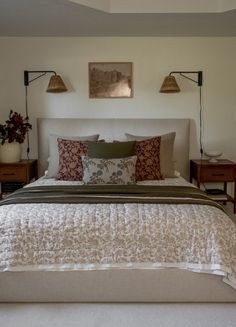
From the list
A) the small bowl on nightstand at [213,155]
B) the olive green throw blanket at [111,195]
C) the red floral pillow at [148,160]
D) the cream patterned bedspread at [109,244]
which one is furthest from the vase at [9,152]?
the small bowl on nightstand at [213,155]

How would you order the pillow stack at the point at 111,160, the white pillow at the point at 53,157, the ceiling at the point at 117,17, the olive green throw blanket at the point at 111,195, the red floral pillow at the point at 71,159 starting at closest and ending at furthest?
the olive green throw blanket at the point at 111,195
the ceiling at the point at 117,17
the pillow stack at the point at 111,160
the red floral pillow at the point at 71,159
the white pillow at the point at 53,157

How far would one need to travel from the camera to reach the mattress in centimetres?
224

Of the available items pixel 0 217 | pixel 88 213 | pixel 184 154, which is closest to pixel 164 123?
pixel 184 154

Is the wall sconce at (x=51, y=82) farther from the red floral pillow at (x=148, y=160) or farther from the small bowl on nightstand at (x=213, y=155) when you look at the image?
the small bowl on nightstand at (x=213, y=155)

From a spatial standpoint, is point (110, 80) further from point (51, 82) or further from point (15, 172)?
point (15, 172)

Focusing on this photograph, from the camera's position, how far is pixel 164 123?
14.1ft

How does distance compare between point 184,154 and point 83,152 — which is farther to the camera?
point 184,154

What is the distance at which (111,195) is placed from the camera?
8.77 feet

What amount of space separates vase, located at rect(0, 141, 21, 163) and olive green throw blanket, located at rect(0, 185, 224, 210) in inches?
48.6

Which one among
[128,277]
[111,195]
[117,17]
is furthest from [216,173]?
[128,277]

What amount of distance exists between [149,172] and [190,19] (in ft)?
5.05

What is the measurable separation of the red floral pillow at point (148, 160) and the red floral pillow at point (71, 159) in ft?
1.76

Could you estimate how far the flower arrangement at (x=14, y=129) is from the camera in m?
4.00

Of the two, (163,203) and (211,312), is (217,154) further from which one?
(211,312)
